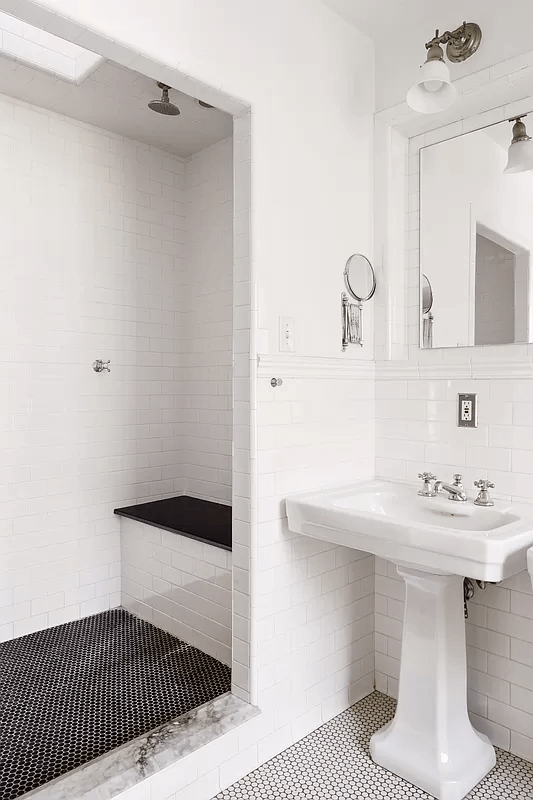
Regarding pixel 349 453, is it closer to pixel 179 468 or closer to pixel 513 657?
pixel 513 657

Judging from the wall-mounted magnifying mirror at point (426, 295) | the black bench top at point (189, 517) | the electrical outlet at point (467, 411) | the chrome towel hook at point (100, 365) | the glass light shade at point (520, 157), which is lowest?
the black bench top at point (189, 517)

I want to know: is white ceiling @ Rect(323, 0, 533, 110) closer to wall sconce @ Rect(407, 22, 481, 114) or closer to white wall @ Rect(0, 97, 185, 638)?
wall sconce @ Rect(407, 22, 481, 114)

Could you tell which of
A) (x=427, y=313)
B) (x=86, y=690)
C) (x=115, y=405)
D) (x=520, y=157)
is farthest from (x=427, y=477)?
(x=115, y=405)

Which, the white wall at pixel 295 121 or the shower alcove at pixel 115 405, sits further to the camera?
the shower alcove at pixel 115 405

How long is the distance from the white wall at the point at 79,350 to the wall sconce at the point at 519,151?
1896 mm

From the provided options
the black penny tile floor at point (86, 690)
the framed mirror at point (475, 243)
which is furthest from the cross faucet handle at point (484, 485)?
the black penny tile floor at point (86, 690)

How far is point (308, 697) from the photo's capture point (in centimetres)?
215

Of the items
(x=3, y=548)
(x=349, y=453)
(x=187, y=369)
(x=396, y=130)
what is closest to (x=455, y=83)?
(x=396, y=130)

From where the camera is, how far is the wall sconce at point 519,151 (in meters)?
2.02

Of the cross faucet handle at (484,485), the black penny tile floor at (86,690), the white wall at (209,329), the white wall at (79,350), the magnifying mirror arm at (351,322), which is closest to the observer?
the black penny tile floor at (86,690)

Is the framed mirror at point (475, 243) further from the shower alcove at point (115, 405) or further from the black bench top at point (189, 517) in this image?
the black bench top at point (189, 517)

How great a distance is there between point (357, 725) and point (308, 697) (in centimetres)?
→ 24

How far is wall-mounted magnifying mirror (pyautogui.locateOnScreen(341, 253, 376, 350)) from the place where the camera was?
2.31 m

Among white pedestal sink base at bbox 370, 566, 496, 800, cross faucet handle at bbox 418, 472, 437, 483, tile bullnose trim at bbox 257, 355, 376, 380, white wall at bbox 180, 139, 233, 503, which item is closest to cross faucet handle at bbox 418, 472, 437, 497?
cross faucet handle at bbox 418, 472, 437, 483
